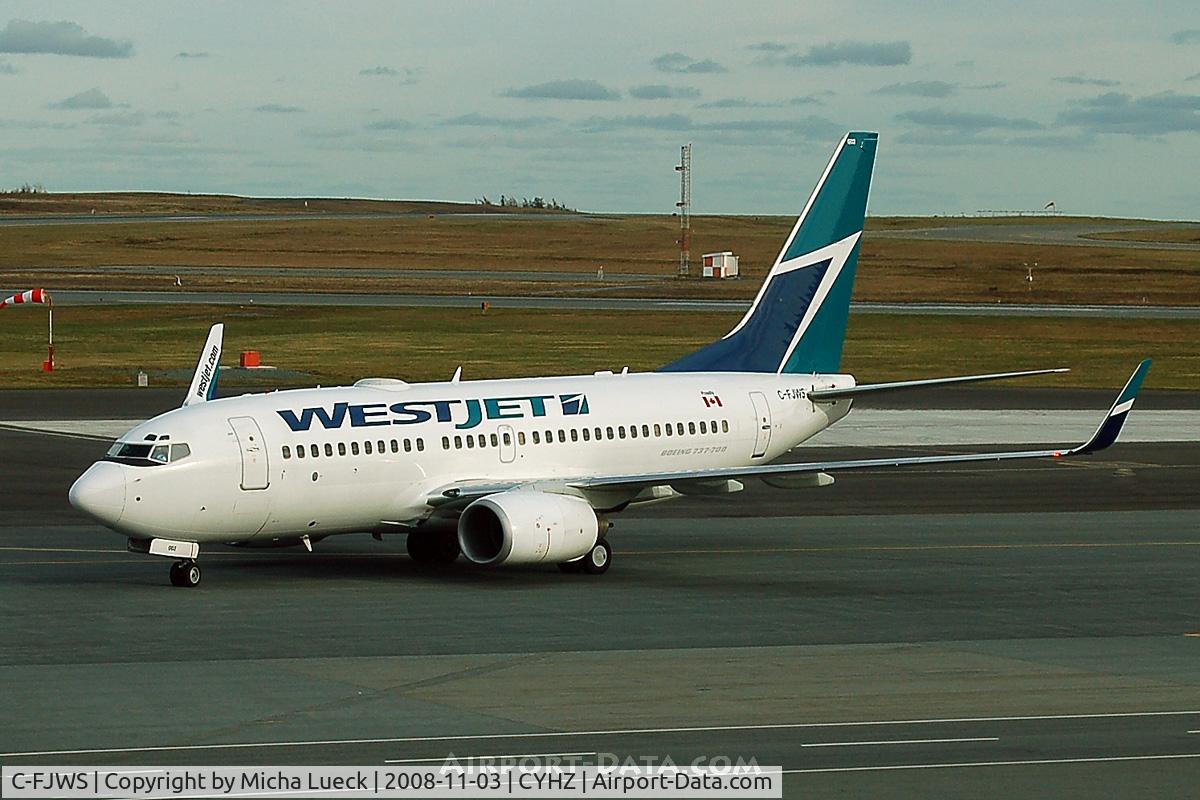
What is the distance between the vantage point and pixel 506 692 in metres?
25.8

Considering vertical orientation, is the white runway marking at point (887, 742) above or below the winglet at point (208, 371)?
below

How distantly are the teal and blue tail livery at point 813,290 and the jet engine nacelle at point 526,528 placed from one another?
8.29 meters

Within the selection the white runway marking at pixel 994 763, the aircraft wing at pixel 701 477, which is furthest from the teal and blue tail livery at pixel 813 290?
the white runway marking at pixel 994 763

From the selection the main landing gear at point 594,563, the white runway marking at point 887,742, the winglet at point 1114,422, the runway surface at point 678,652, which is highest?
the winglet at point 1114,422

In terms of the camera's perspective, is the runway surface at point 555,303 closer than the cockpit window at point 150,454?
No

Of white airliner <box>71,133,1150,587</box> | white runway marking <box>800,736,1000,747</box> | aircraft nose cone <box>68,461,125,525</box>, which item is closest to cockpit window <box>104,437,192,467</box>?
white airliner <box>71,133,1150,587</box>

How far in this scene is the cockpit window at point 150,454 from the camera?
115ft

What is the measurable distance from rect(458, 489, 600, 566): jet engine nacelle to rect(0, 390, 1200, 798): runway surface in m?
0.74

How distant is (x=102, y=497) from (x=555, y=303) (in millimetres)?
99772

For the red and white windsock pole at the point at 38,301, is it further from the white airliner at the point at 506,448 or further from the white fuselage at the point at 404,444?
the white fuselage at the point at 404,444

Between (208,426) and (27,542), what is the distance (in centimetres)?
903

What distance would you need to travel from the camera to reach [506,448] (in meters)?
38.7

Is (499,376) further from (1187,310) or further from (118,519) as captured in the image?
(1187,310)

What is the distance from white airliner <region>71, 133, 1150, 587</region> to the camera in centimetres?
3525
